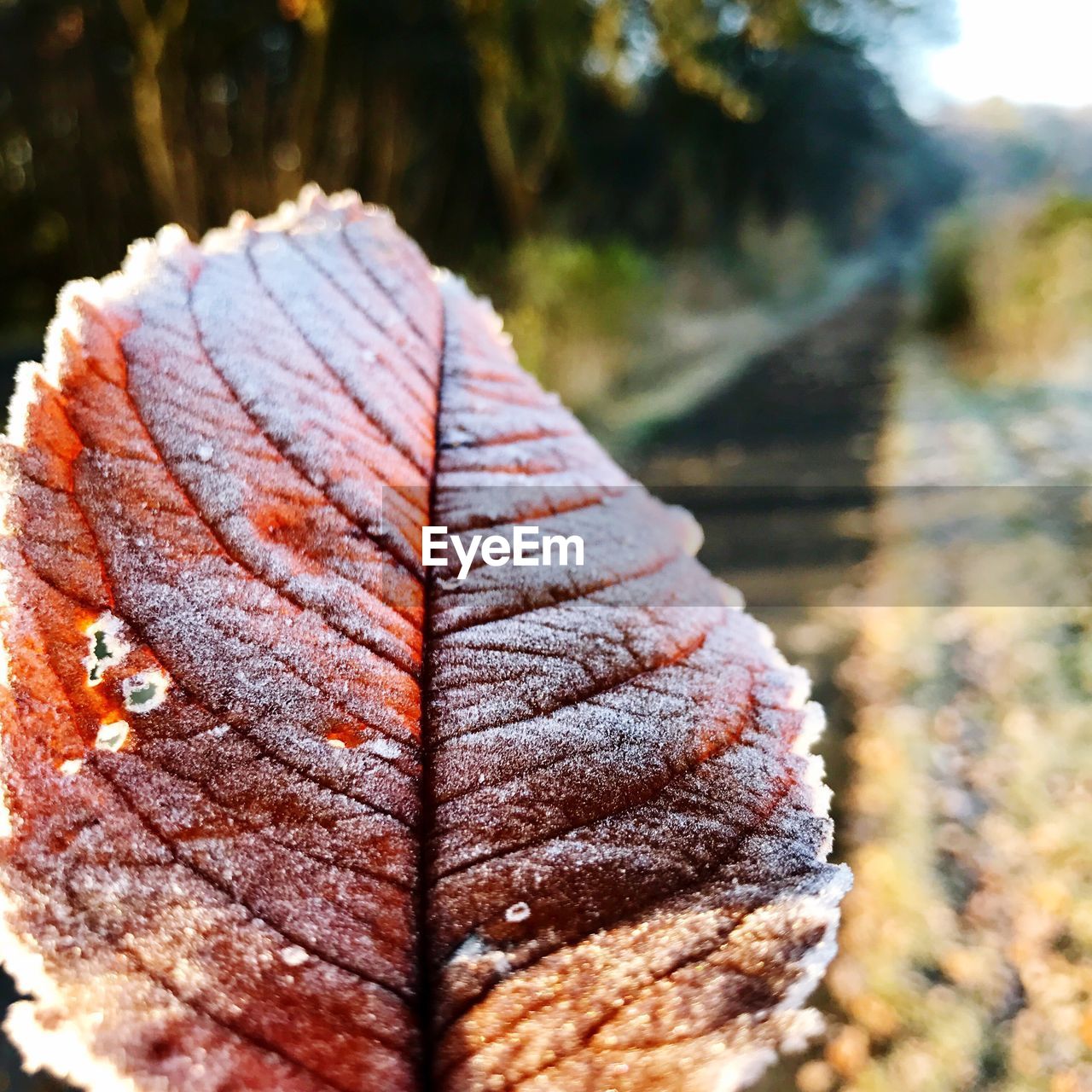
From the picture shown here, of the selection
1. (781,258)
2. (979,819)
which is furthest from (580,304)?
(781,258)

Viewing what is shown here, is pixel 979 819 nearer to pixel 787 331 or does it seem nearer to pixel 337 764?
pixel 337 764

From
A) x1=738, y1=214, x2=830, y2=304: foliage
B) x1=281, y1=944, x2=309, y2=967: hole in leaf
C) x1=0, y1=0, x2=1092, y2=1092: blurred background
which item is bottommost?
x1=281, y1=944, x2=309, y2=967: hole in leaf

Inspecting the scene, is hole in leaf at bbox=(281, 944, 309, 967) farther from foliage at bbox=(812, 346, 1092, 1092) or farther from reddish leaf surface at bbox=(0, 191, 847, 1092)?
foliage at bbox=(812, 346, 1092, 1092)

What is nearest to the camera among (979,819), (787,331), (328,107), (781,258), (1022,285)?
(979,819)

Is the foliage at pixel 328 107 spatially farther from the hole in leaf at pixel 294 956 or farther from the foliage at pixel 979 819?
the hole in leaf at pixel 294 956

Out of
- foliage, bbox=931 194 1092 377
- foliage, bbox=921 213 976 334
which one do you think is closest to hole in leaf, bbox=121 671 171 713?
foliage, bbox=931 194 1092 377

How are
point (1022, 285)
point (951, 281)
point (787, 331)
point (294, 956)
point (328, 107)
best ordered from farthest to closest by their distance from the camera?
1. point (787, 331)
2. point (951, 281)
3. point (1022, 285)
4. point (328, 107)
5. point (294, 956)

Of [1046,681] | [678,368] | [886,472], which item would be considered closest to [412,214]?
[678,368]

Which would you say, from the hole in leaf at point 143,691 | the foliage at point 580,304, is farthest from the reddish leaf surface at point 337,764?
the foliage at point 580,304
